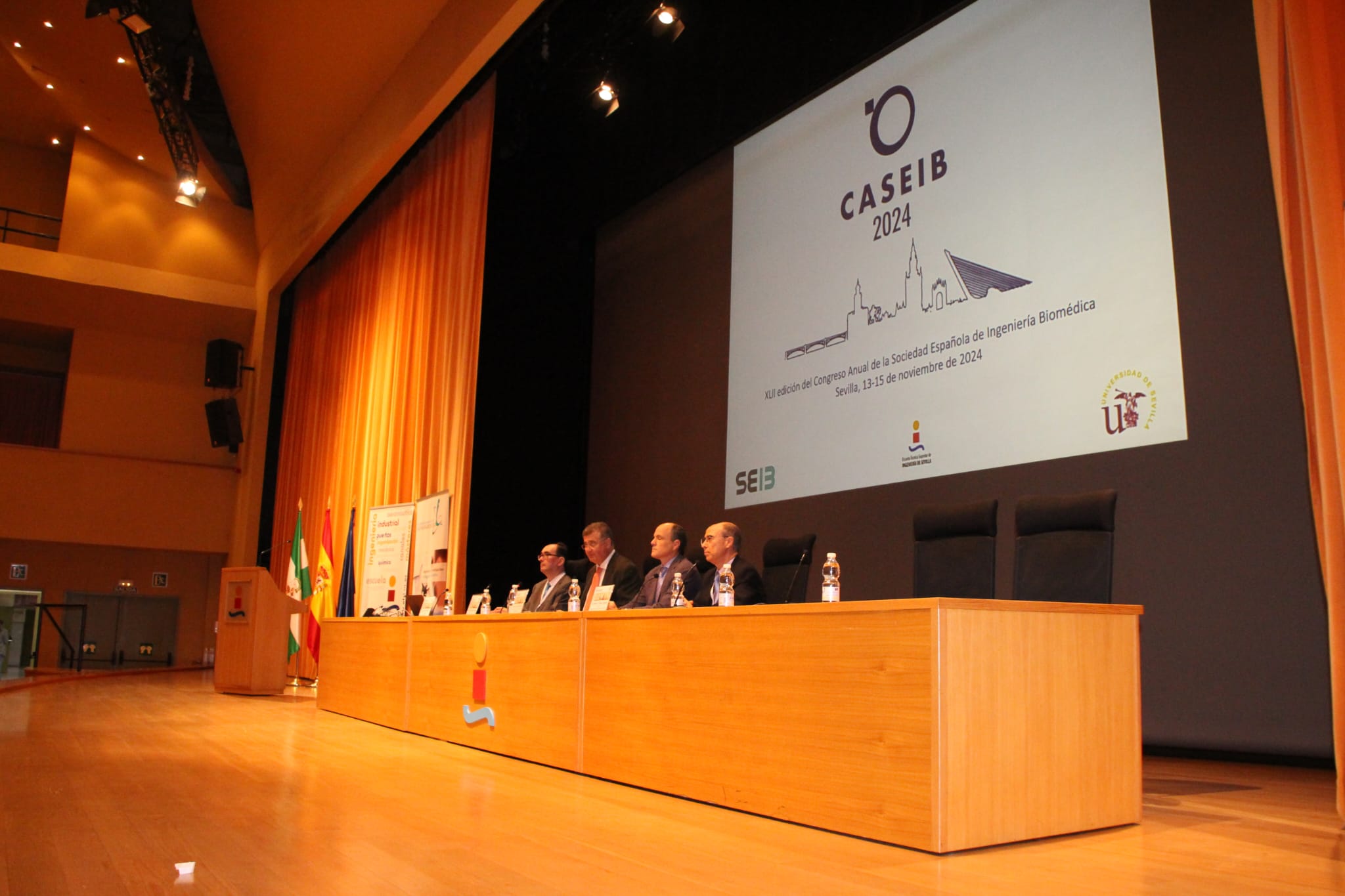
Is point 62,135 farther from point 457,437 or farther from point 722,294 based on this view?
point 722,294

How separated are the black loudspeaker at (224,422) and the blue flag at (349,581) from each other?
400 cm

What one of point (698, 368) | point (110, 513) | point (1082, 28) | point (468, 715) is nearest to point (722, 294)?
point (698, 368)

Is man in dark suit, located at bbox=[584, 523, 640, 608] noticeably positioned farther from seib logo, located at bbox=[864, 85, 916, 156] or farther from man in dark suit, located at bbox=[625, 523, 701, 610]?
seib logo, located at bbox=[864, 85, 916, 156]

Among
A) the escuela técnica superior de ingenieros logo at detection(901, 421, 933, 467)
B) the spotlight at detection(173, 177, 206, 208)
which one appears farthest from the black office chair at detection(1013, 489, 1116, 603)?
the spotlight at detection(173, 177, 206, 208)

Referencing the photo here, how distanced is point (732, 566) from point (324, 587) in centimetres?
767

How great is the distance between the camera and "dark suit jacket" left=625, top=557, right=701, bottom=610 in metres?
4.56

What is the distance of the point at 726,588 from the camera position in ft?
11.8

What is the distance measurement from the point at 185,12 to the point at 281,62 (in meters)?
0.84

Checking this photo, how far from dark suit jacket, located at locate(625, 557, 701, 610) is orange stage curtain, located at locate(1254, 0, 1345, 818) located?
2343 millimetres

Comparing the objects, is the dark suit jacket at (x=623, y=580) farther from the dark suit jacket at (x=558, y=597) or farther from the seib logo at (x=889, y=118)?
the seib logo at (x=889, y=118)

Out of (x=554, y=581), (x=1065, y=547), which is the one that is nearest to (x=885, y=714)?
(x=1065, y=547)

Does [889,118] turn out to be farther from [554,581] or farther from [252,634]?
[252,634]

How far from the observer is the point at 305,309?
12.8m

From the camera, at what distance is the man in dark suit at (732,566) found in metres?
4.14
